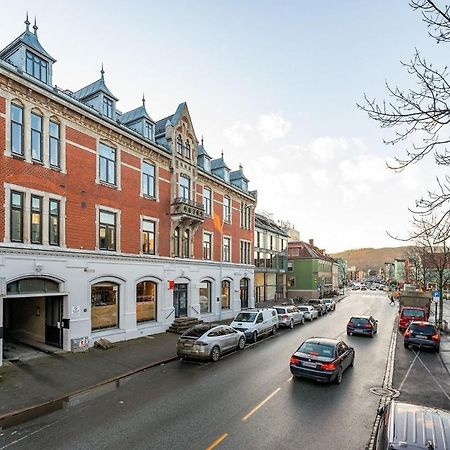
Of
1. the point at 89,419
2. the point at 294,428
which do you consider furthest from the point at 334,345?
the point at 89,419

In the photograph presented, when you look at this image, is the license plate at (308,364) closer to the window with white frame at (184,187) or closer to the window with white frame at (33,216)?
the window with white frame at (33,216)

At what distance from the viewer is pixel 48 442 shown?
26.6 feet

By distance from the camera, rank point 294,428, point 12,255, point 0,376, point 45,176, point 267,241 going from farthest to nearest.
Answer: point 267,241
point 45,176
point 12,255
point 0,376
point 294,428

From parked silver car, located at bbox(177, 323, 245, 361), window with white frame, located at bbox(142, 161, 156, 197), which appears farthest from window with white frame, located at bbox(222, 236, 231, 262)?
parked silver car, located at bbox(177, 323, 245, 361)

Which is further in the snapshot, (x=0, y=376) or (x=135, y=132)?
(x=135, y=132)

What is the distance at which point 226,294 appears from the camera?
3206 cm

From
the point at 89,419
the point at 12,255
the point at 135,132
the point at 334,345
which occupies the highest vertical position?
the point at 135,132

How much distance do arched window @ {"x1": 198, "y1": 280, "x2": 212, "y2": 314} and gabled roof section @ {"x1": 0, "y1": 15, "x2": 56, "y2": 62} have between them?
62.1ft

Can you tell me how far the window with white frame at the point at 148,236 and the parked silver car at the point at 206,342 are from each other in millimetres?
7784

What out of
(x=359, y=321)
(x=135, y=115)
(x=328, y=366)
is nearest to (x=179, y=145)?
(x=135, y=115)

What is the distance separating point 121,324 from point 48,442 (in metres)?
12.2

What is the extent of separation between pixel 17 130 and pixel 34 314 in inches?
393

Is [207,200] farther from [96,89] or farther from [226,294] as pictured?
[96,89]

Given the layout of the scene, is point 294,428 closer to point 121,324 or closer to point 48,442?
point 48,442
